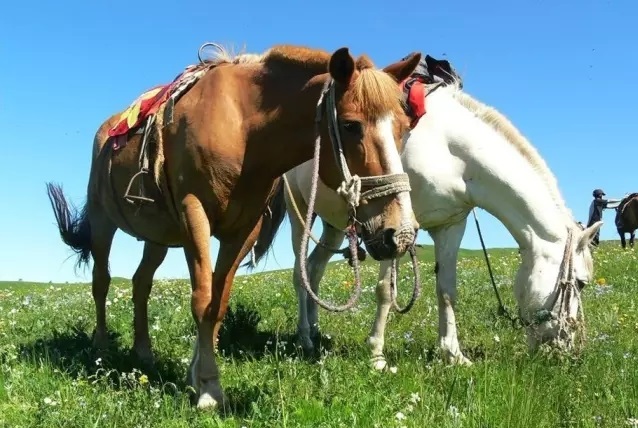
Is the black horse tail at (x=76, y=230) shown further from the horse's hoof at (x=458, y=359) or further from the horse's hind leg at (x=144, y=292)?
the horse's hoof at (x=458, y=359)

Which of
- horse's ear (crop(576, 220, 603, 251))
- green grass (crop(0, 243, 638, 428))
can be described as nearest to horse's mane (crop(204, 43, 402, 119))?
green grass (crop(0, 243, 638, 428))

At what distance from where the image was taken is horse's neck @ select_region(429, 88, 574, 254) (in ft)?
21.0

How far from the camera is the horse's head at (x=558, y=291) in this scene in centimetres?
603

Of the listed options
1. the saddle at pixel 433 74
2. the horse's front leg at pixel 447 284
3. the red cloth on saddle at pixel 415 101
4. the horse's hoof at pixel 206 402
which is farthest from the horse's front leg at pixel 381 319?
the saddle at pixel 433 74

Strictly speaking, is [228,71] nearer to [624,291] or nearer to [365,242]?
[365,242]

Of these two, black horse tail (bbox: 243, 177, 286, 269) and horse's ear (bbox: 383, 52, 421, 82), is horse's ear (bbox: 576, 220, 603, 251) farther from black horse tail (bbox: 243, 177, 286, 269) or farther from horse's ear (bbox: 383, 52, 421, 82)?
black horse tail (bbox: 243, 177, 286, 269)

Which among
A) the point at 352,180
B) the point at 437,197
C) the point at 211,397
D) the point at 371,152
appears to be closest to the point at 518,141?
the point at 437,197

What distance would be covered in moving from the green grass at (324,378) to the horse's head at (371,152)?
1.01 metres

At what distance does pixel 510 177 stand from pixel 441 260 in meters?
1.16

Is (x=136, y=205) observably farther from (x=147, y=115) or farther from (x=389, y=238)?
(x=389, y=238)

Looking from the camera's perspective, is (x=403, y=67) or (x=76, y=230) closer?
(x=403, y=67)

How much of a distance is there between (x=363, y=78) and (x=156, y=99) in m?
2.26

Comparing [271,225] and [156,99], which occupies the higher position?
[156,99]

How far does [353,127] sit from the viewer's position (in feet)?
13.4
